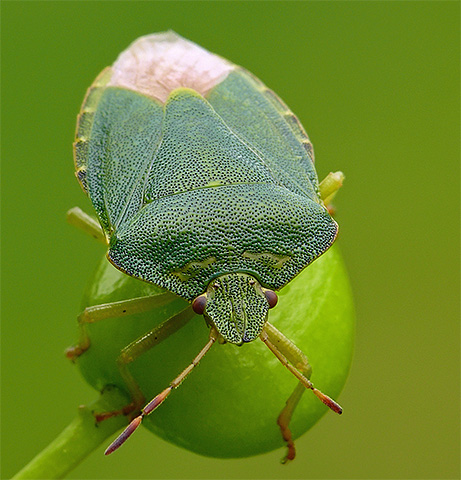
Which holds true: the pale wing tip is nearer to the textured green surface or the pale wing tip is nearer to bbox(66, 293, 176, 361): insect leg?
the textured green surface

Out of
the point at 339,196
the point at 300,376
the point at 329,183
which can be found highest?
the point at 329,183

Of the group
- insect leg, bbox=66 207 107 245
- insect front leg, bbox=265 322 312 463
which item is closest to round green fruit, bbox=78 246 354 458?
insect front leg, bbox=265 322 312 463

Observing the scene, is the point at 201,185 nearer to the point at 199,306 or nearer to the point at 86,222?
the point at 199,306

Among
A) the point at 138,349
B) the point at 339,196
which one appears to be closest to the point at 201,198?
the point at 138,349

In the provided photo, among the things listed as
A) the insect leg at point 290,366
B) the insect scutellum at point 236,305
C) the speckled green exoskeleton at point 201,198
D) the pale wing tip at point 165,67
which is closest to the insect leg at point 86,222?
the speckled green exoskeleton at point 201,198

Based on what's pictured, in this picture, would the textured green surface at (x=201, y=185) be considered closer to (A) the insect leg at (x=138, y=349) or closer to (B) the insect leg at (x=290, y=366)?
(A) the insect leg at (x=138, y=349)

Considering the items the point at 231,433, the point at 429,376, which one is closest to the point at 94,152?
the point at 231,433
